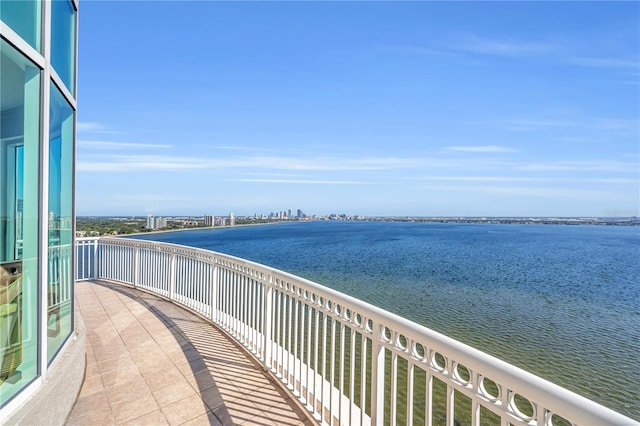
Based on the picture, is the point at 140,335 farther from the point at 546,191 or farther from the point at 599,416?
the point at 546,191

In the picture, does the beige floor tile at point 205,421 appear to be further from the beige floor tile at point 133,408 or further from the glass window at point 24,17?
the glass window at point 24,17

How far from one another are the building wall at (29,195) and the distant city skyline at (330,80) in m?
1.23

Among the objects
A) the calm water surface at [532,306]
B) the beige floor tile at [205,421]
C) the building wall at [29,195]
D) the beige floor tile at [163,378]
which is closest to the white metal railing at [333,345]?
the beige floor tile at [205,421]

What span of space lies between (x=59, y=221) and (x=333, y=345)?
2.76 meters

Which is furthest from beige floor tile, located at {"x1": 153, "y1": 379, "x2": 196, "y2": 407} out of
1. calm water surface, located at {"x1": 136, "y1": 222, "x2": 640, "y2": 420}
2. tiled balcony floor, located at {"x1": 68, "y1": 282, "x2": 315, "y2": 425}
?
calm water surface, located at {"x1": 136, "y1": 222, "x2": 640, "y2": 420}

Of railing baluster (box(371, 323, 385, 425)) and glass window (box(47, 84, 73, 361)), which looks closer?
railing baluster (box(371, 323, 385, 425))

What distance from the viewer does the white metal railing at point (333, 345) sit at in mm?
1121

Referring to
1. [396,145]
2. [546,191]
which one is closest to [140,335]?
[396,145]

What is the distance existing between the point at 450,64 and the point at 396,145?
22.8 m

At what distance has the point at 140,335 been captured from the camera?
4.27 meters

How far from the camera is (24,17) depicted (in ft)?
7.06

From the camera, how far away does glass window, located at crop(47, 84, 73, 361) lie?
2662 mm

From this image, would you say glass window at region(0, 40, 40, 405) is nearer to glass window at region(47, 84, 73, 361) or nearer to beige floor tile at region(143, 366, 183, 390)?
glass window at region(47, 84, 73, 361)

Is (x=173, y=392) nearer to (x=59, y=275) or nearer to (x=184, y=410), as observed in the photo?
(x=184, y=410)
